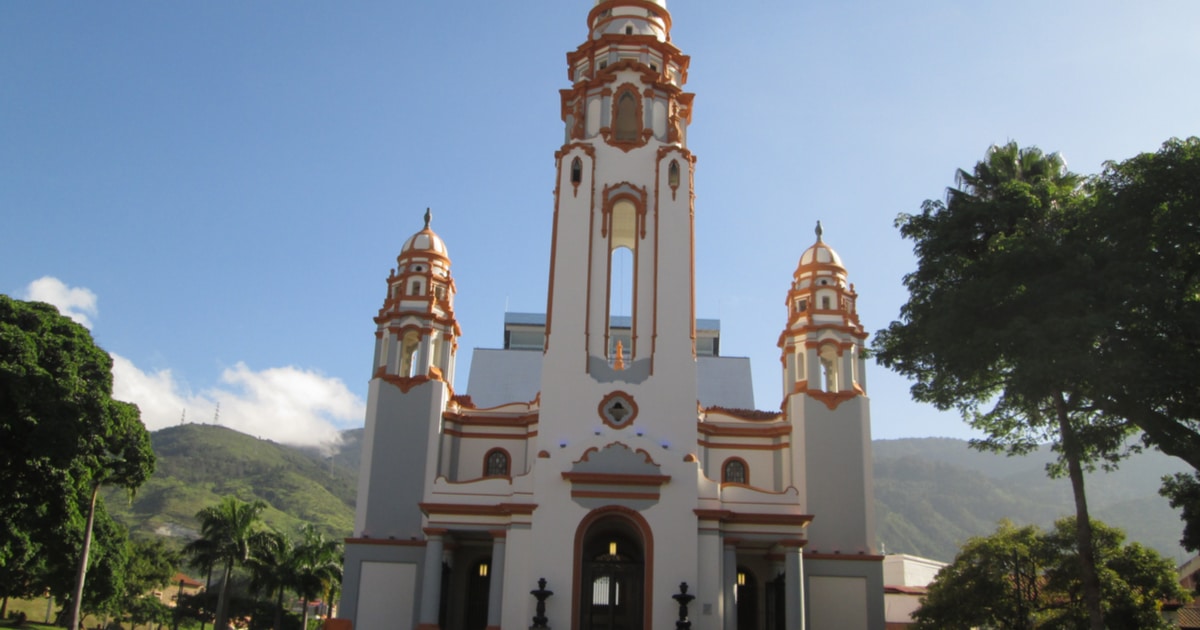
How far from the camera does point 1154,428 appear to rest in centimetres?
2027

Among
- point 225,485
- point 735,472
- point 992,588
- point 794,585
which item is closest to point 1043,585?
point 992,588

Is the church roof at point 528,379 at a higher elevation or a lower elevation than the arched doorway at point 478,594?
higher

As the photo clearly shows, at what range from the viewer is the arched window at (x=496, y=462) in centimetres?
3331

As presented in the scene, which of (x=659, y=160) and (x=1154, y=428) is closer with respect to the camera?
(x=1154, y=428)

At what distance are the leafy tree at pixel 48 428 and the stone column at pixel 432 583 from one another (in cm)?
993

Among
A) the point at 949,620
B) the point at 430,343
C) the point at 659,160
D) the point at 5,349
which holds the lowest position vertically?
the point at 949,620

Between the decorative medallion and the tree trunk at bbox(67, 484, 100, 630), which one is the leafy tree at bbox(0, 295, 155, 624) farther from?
the decorative medallion

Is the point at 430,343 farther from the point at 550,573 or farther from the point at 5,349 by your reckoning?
the point at 5,349

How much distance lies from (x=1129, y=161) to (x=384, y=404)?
2279 centimetres

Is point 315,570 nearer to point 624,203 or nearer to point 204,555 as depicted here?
point 204,555

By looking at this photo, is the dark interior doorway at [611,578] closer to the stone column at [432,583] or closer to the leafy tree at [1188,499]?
the stone column at [432,583]

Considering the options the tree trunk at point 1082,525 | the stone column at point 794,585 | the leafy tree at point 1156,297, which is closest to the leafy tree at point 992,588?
the stone column at point 794,585

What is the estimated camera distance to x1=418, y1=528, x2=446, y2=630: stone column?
1085 inches

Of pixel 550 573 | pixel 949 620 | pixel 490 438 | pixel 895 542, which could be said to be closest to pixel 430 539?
pixel 550 573
